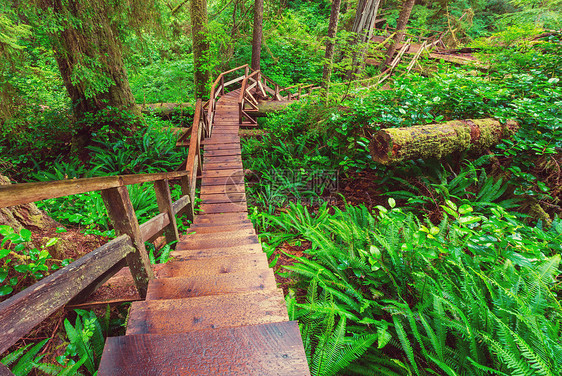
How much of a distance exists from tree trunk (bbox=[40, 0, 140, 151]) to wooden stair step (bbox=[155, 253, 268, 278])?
15.0 ft

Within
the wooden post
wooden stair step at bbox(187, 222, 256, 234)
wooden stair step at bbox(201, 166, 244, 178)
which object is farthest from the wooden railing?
wooden stair step at bbox(201, 166, 244, 178)

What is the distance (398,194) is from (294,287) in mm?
2193

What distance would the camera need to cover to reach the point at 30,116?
595 cm

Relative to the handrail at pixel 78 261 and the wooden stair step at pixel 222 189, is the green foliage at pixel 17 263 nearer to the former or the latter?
the handrail at pixel 78 261

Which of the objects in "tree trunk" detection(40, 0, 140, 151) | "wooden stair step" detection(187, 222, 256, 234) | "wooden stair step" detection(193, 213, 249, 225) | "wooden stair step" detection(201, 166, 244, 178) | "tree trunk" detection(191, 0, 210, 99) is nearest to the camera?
"wooden stair step" detection(187, 222, 256, 234)

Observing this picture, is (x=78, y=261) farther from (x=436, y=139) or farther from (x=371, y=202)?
(x=436, y=139)

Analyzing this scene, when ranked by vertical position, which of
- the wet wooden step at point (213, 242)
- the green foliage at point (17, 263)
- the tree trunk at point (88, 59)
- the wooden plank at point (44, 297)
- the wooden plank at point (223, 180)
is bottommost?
the wooden plank at point (223, 180)

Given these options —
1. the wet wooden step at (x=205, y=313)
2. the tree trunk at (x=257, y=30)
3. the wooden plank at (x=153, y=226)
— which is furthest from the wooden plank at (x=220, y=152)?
the tree trunk at (x=257, y=30)

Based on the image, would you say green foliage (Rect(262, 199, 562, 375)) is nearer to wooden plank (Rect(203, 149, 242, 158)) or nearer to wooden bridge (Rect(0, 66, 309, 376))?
wooden bridge (Rect(0, 66, 309, 376))

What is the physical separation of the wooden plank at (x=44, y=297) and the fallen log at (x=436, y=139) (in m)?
3.16

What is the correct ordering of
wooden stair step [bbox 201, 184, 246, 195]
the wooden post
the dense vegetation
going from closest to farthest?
the dense vegetation < the wooden post < wooden stair step [bbox 201, 184, 246, 195]

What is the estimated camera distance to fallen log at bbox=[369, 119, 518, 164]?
3008mm

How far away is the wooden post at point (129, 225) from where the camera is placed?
1.57 m

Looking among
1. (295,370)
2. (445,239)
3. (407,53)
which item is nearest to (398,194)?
(445,239)
